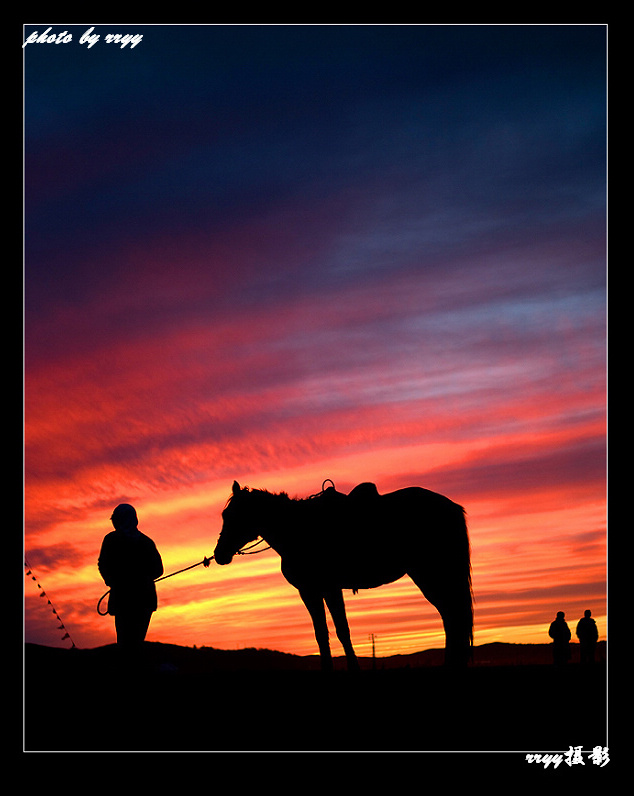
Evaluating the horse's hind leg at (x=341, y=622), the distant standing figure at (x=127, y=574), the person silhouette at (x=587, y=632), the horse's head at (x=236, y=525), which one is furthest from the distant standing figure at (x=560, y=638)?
the distant standing figure at (x=127, y=574)

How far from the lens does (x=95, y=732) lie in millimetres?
10508

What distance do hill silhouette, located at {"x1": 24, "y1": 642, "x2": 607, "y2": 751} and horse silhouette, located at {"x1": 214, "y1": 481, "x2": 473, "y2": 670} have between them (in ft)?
3.80

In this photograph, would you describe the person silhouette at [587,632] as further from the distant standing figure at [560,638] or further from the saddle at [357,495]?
the saddle at [357,495]

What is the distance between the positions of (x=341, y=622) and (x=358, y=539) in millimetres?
1240

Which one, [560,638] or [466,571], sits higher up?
[466,571]

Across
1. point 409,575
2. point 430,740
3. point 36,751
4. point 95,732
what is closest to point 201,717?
point 95,732

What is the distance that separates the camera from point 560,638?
50.1 feet

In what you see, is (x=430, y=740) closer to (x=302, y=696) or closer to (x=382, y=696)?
(x=382, y=696)

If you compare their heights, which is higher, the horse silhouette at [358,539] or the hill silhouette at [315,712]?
the horse silhouette at [358,539]

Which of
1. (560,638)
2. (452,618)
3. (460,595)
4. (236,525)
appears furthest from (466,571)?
(560,638)

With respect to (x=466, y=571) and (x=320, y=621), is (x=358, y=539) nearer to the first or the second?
(x=320, y=621)

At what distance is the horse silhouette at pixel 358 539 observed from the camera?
12453 mm

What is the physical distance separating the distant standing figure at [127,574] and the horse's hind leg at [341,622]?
2.61 metres
